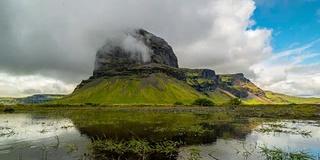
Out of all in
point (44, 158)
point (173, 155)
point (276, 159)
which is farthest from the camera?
point (173, 155)

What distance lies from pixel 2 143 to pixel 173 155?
2837 centimetres

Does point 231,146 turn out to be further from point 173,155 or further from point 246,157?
point 173,155

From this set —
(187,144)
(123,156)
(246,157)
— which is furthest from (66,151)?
(246,157)

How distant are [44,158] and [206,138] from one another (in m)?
27.4

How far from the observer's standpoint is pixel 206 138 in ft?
147

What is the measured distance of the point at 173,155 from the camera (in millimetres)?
31047

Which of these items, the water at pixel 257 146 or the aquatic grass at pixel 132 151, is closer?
the aquatic grass at pixel 132 151

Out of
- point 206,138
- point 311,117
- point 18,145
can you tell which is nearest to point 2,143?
point 18,145

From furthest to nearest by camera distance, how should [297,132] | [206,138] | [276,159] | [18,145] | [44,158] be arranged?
1. [297,132]
2. [206,138]
3. [18,145]
4. [44,158]
5. [276,159]

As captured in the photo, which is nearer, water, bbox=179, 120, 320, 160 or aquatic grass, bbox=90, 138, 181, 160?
aquatic grass, bbox=90, 138, 181, 160

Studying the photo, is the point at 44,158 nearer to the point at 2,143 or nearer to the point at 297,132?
the point at 2,143

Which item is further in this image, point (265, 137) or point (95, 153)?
point (265, 137)

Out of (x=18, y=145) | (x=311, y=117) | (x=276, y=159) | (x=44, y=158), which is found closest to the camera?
(x=276, y=159)

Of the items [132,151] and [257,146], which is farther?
[257,146]
